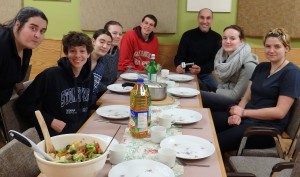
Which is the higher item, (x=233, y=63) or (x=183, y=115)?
(x=233, y=63)

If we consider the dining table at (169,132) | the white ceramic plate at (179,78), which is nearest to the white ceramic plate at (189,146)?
the dining table at (169,132)

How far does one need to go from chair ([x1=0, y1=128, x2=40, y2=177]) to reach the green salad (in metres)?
0.21

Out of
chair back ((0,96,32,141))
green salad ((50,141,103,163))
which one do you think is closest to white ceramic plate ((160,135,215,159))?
green salad ((50,141,103,163))

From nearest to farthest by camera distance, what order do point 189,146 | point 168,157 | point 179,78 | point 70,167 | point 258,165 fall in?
point 70,167 → point 168,157 → point 189,146 → point 258,165 → point 179,78

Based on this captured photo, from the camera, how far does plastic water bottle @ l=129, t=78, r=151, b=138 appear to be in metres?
1.43

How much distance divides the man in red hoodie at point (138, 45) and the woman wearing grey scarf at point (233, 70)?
97cm

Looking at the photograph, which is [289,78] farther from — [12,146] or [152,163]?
[12,146]

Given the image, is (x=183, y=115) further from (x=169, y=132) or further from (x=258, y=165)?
(x=258, y=165)

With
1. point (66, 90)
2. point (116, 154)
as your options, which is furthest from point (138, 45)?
point (116, 154)

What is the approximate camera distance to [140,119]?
1441mm

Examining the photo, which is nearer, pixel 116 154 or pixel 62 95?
pixel 116 154

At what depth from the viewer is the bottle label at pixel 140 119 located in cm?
143

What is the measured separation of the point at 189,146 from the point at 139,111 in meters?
0.27

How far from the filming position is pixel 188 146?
141 centimetres
